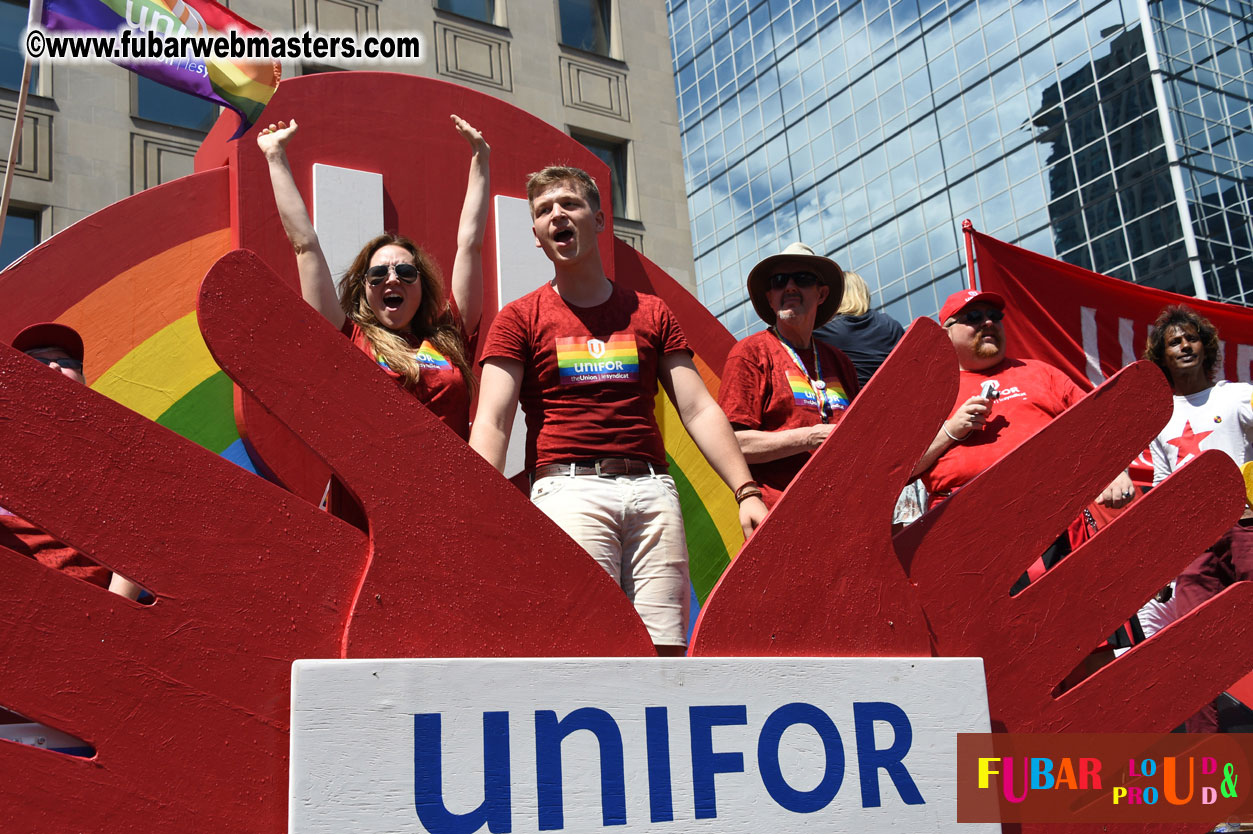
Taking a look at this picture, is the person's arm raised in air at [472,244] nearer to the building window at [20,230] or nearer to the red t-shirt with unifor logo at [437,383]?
the red t-shirt with unifor logo at [437,383]

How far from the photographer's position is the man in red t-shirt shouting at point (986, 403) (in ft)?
12.1

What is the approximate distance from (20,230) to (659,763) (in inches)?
447

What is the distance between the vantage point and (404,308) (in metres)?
3.35

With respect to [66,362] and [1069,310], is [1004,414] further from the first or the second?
[66,362]

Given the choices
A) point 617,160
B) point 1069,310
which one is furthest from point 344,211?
point 617,160

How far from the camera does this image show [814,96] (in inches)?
1506

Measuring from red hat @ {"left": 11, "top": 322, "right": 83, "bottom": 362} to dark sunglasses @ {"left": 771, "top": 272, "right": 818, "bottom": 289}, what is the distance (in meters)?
2.21

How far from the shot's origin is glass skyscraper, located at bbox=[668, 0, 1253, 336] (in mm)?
24609

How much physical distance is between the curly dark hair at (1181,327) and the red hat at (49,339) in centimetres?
401

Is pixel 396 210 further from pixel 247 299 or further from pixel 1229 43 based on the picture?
pixel 1229 43

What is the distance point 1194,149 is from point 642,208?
49.3 feet

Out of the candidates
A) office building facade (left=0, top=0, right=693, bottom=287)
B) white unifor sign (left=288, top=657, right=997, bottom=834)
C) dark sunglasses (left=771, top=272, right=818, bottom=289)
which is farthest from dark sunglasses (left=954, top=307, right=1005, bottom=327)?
office building facade (left=0, top=0, right=693, bottom=287)

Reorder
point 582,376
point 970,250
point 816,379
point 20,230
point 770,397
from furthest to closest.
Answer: point 20,230 → point 970,250 → point 816,379 → point 770,397 → point 582,376

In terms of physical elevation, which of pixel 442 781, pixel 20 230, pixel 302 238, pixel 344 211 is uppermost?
pixel 20 230
